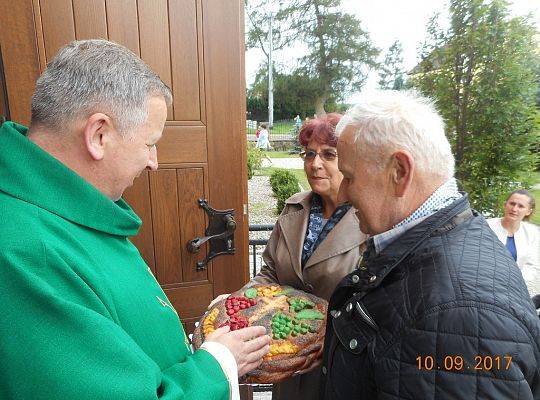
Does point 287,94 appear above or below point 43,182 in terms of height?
above

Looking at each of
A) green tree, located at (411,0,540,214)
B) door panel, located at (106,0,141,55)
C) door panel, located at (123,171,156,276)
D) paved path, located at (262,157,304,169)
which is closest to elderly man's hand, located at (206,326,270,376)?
door panel, located at (123,171,156,276)

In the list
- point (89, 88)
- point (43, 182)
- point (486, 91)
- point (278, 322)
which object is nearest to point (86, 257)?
point (43, 182)

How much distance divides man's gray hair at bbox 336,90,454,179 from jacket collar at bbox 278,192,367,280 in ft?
2.50

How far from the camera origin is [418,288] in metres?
0.93

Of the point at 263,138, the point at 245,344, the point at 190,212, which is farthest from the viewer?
the point at 263,138

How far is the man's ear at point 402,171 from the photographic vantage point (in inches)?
40.9

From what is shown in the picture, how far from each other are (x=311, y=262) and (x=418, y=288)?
901mm

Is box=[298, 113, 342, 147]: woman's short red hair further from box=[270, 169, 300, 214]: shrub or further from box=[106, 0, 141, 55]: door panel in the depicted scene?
box=[270, 169, 300, 214]: shrub

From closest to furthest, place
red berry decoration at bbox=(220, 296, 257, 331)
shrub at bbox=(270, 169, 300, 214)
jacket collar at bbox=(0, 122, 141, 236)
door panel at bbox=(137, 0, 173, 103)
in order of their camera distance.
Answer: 1. jacket collar at bbox=(0, 122, 141, 236)
2. red berry decoration at bbox=(220, 296, 257, 331)
3. door panel at bbox=(137, 0, 173, 103)
4. shrub at bbox=(270, 169, 300, 214)

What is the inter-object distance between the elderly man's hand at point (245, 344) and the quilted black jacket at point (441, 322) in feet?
0.99

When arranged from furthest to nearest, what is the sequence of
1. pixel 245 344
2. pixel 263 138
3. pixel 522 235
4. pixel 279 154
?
pixel 279 154 → pixel 263 138 → pixel 522 235 → pixel 245 344

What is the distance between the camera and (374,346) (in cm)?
97

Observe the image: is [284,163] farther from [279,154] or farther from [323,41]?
[323,41]

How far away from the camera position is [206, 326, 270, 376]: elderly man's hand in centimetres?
123
